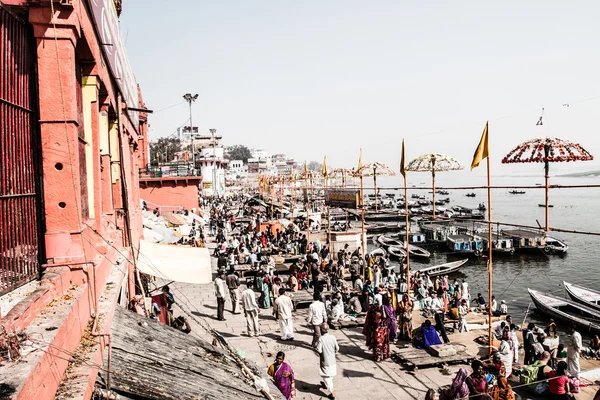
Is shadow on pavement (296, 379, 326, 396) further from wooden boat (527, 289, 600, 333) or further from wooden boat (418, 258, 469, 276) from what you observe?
wooden boat (418, 258, 469, 276)

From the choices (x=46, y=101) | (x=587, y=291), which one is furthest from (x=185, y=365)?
(x=587, y=291)

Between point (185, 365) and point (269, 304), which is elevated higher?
point (185, 365)

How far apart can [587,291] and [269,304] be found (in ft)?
56.1

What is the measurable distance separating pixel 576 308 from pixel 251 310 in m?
15.9

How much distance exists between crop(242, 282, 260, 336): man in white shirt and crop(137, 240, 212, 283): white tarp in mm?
2079

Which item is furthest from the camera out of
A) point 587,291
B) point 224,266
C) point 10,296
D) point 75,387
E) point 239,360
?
point 587,291

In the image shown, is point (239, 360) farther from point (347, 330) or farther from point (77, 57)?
point (347, 330)

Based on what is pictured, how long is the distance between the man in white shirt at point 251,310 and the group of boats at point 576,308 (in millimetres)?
14396

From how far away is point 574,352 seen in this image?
10531 mm

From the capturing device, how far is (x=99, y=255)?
18.7ft

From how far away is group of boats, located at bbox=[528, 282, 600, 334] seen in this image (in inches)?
743

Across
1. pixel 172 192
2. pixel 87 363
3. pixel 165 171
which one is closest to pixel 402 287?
pixel 87 363

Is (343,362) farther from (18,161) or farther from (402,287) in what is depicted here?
(402,287)

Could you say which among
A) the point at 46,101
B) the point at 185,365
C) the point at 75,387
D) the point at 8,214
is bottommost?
the point at 185,365
